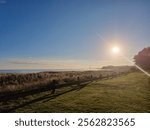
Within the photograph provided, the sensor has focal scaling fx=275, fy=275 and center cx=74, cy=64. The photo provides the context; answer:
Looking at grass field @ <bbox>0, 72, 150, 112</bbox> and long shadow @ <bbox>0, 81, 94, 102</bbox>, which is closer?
grass field @ <bbox>0, 72, 150, 112</bbox>

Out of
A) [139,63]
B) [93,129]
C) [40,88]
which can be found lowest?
[93,129]

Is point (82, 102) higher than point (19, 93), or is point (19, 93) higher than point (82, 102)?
point (19, 93)

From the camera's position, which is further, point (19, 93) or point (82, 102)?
point (19, 93)

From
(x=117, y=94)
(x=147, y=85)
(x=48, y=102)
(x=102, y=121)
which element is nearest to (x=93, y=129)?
(x=102, y=121)

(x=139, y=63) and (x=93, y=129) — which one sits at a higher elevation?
(x=139, y=63)

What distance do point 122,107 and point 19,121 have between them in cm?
363

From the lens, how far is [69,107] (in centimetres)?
959

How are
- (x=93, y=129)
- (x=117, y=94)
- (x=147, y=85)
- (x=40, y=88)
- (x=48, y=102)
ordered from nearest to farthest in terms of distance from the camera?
(x=93, y=129) < (x=48, y=102) < (x=117, y=94) < (x=40, y=88) < (x=147, y=85)

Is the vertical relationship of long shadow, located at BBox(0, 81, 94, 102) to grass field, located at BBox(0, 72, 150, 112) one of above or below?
above

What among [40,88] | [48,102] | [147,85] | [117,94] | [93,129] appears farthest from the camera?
[147,85]

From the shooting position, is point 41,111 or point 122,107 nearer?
point 41,111

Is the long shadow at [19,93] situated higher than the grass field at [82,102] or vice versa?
the long shadow at [19,93]

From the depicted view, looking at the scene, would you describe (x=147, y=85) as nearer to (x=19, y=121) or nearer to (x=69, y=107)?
(x=69, y=107)

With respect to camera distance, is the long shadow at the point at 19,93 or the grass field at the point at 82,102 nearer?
the grass field at the point at 82,102
